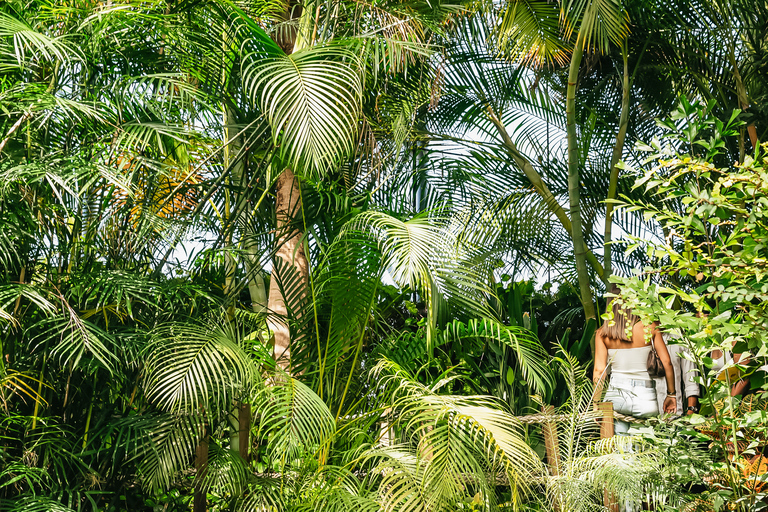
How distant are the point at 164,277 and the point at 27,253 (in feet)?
2.12

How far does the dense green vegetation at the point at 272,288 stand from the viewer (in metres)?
2.74

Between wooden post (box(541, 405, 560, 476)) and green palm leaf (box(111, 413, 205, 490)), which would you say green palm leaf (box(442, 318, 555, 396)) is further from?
green palm leaf (box(111, 413, 205, 490))

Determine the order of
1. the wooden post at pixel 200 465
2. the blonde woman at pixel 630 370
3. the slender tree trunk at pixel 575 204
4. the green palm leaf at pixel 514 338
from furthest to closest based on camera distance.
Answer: the slender tree trunk at pixel 575 204 < the blonde woman at pixel 630 370 < the green palm leaf at pixel 514 338 < the wooden post at pixel 200 465

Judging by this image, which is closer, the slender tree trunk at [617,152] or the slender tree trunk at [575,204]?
the slender tree trunk at [575,204]

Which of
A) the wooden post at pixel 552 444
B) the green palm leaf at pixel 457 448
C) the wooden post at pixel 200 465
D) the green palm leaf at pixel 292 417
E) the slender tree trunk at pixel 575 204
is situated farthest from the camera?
the slender tree trunk at pixel 575 204

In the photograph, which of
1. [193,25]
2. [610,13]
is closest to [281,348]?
[193,25]

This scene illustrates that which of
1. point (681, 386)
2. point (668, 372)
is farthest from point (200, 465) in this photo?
point (681, 386)

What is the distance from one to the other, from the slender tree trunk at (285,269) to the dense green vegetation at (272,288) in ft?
0.09

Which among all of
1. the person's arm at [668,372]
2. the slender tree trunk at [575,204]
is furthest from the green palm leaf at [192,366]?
the slender tree trunk at [575,204]

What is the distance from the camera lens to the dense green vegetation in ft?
9.00

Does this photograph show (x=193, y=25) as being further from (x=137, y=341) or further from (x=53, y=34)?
(x=137, y=341)

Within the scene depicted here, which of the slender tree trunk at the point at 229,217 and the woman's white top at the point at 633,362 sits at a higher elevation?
the slender tree trunk at the point at 229,217

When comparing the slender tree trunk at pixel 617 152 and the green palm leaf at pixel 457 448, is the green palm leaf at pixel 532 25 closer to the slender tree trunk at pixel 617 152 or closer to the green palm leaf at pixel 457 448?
the slender tree trunk at pixel 617 152

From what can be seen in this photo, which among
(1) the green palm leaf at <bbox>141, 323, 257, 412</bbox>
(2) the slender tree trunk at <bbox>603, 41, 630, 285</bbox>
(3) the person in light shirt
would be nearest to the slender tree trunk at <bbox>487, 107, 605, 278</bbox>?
(2) the slender tree trunk at <bbox>603, 41, 630, 285</bbox>
